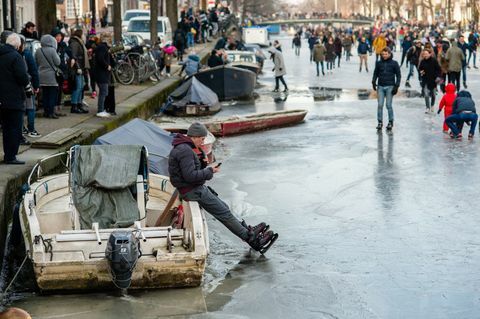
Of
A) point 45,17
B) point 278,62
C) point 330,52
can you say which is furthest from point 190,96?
point 330,52

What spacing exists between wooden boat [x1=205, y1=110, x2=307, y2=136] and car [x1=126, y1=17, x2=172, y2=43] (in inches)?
894

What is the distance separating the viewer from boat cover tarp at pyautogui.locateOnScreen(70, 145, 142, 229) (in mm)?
11805

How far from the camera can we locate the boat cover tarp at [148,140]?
50.1 ft

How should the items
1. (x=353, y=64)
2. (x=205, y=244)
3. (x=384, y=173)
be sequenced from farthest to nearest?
(x=353, y=64) < (x=384, y=173) < (x=205, y=244)

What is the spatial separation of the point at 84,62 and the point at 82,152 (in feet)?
32.7

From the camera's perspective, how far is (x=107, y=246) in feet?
33.7

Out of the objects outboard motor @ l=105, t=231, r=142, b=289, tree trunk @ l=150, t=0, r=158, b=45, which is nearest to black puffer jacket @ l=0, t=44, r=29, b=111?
outboard motor @ l=105, t=231, r=142, b=289

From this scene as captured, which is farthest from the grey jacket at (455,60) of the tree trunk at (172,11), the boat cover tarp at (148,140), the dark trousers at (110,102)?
the tree trunk at (172,11)

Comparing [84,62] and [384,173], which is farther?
[84,62]

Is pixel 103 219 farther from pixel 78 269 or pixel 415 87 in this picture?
pixel 415 87

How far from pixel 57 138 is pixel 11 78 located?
243 cm

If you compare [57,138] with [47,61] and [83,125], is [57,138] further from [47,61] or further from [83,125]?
[47,61]

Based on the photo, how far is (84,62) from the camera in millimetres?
21719

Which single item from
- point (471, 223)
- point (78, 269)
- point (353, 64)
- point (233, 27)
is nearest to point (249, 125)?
point (471, 223)
